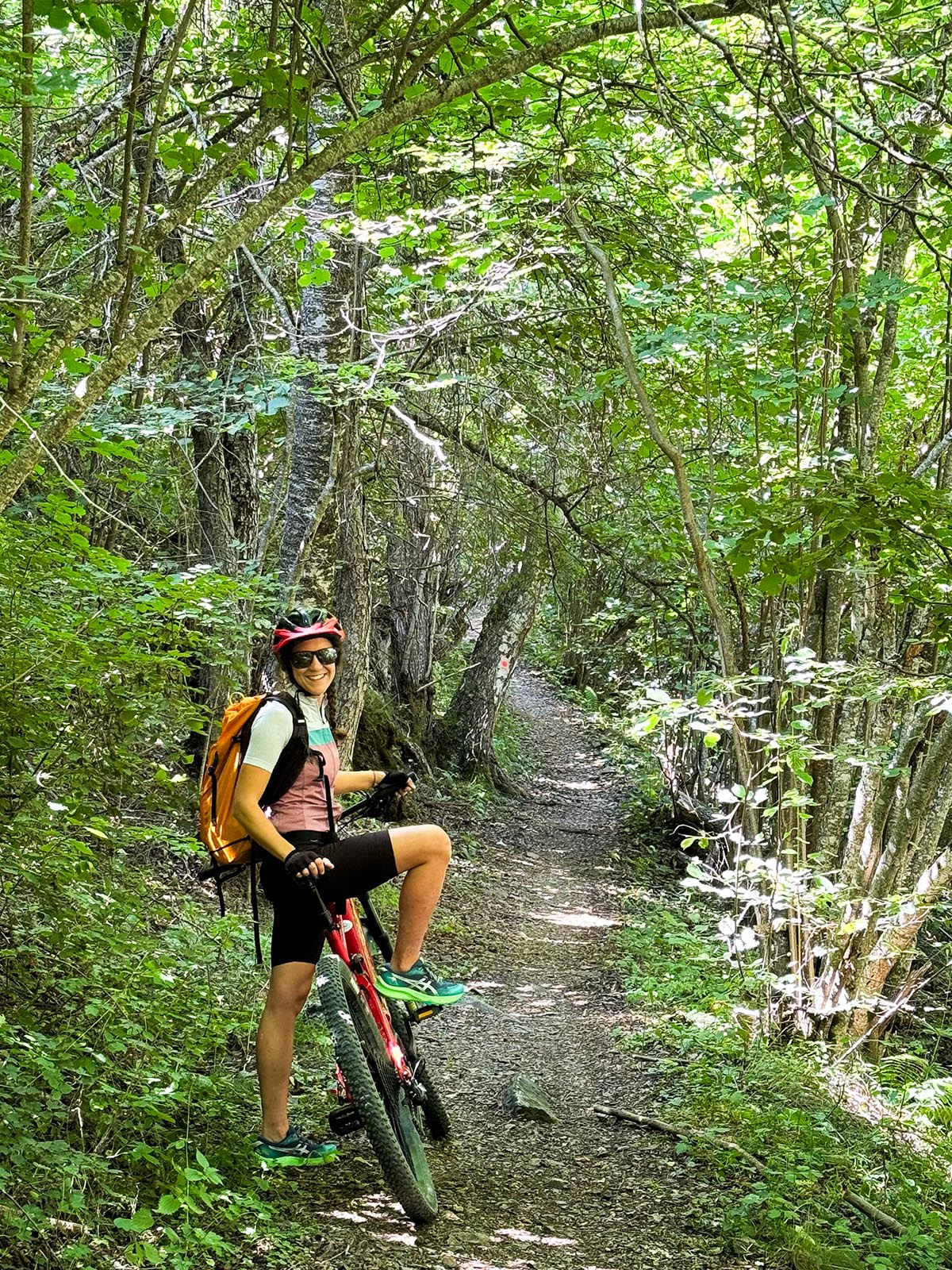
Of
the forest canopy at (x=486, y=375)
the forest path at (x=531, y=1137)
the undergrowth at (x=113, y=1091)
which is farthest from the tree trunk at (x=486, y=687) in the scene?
the undergrowth at (x=113, y=1091)

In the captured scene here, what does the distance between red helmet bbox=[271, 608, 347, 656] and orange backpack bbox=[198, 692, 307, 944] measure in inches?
8.3

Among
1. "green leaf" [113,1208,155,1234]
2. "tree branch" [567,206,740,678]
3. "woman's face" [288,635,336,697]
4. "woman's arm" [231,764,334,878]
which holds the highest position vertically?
"tree branch" [567,206,740,678]

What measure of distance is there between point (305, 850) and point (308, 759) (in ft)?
1.32

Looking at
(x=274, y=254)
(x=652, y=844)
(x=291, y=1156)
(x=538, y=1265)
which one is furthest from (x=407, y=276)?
(x=652, y=844)

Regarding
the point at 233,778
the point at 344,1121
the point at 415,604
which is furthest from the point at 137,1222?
the point at 415,604

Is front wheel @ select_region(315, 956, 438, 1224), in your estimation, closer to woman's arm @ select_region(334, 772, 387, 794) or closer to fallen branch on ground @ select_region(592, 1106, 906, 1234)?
woman's arm @ select_region(334, 772, 387, 794)

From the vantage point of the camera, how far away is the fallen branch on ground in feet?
14.7

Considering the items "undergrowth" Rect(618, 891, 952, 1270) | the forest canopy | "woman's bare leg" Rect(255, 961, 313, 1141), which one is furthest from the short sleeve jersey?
"undergrowth" Rect(618, 891, 952, 1270)

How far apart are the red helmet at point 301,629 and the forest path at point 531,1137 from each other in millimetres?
2160

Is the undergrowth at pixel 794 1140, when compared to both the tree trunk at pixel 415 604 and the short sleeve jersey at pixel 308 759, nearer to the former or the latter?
the short sleeve jersey at pixel 308 759

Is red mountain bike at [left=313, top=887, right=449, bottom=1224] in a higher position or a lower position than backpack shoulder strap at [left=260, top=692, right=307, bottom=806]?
lower

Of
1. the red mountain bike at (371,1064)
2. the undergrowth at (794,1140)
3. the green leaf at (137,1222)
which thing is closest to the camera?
the green leaf at (137,1222)

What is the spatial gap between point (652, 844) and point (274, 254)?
9.70 meters

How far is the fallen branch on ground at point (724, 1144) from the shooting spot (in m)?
4.49
